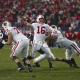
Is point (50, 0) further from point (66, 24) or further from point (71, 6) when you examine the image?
point (66, 24)

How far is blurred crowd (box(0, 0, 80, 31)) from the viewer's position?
85.0 ft

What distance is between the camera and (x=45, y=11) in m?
27.5

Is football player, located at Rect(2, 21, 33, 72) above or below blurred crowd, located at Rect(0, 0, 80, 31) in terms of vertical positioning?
above

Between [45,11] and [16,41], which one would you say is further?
[45,11]

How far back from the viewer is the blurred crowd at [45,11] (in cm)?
2591

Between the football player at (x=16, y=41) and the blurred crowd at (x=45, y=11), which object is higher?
the football player at (x=16, y=41)

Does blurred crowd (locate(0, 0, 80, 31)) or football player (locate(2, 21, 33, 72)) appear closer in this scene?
football player (locate(2, 21, 33, 72))

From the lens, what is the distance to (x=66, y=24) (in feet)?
84.2

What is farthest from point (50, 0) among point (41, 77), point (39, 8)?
point (41, 77)

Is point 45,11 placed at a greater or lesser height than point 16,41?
lesser

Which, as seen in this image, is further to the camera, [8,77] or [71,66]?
[71,66]

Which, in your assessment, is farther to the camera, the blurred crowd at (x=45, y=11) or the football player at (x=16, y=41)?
the blurred crowd at (x=45, y=11)

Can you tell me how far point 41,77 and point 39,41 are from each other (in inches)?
76.6

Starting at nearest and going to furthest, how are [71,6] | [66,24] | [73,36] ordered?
[73,36], [66,24], [71,6]
